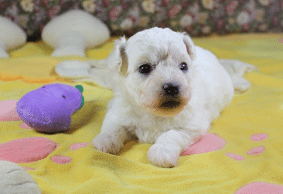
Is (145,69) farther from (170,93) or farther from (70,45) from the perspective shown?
(70,45)

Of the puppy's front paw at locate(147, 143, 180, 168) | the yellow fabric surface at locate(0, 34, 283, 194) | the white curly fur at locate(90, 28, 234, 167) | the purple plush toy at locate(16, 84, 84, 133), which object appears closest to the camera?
the yellow fabric surface at locate(0, 34, 283, 194)

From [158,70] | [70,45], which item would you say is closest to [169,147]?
[158,70]

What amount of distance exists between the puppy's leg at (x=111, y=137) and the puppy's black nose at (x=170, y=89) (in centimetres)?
33

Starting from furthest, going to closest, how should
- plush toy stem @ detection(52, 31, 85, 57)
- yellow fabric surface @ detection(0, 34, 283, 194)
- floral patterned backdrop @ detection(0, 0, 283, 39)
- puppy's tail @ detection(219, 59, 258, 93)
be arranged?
1. floral patterned backdrop @ detection(0, 0, 283, 39)
2. plush toy stem @ detection(52, 31, 85, 57)
3. puppy's tail @ detection(219, 59, 258, 93)
4. yellow fabric surface @ detection(0, 34, 283, 194)

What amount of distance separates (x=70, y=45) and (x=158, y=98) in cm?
197

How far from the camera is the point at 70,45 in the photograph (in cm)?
300

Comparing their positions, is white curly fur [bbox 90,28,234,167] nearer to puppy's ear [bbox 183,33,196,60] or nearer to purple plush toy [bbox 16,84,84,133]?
puppy's ear [bbox 183,33,196,60]

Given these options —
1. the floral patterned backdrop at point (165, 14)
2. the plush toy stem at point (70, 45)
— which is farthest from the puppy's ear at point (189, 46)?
the floral patterned backdrop at point (165, 14)

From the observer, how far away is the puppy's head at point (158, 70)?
1.28m

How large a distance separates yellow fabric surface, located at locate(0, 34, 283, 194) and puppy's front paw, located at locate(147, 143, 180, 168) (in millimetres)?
32

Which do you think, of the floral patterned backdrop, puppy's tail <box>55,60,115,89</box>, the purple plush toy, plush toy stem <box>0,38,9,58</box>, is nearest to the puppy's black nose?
the purple plush toy

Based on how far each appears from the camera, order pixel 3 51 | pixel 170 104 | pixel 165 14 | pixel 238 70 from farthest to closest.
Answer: pixel 165 14, pixel 3 51, pixel 238 70, pixel 170 104

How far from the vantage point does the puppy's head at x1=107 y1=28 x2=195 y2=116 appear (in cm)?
128

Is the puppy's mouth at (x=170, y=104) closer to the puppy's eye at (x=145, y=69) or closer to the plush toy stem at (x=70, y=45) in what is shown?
the puppy's eye at (x=145, y=69)
